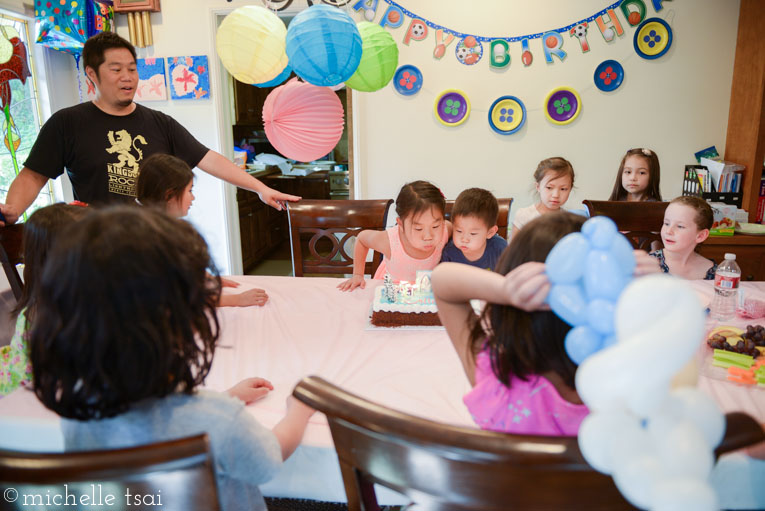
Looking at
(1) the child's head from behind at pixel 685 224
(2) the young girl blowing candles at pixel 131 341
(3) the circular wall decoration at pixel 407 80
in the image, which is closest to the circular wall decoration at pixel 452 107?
(3) the circular wall decoration at pixel 407 80

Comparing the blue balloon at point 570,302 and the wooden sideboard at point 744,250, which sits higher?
the blue balloon at point 570,302

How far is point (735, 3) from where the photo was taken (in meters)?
3.16

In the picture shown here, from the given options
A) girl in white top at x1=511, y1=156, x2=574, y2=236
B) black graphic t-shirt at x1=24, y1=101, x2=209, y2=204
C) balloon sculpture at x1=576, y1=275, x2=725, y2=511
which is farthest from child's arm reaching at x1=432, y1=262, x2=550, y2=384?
black graphic t-shirt at x1=24, y1=101, x2=209, y2=204

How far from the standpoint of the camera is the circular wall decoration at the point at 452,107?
133 inches

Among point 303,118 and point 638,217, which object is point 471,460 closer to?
point 638,217

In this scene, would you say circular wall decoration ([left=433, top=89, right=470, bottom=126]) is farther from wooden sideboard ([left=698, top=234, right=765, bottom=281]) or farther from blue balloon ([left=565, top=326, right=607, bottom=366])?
blue balloon ([left=565, top=326, right=607, bottom=366])

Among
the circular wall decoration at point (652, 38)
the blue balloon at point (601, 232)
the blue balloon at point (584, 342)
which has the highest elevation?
the circular wall decoration at point (652, 38)

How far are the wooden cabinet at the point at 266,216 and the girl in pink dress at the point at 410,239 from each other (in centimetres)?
229

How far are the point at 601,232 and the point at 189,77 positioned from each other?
11.7 ft

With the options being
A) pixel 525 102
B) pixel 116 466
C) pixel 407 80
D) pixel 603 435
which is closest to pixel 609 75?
pixel 525 102

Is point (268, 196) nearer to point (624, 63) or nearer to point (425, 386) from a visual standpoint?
point (425, 386)

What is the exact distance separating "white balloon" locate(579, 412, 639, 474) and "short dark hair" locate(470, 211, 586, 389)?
0.30m

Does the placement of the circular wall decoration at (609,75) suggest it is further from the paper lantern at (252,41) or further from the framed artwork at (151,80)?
the framed artwork at (151,80)

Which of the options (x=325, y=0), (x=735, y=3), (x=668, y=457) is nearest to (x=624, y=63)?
(x=735, y=3)
